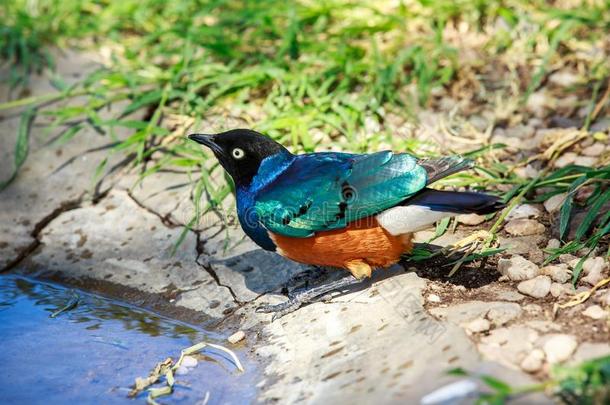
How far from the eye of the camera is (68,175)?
5.36 meters

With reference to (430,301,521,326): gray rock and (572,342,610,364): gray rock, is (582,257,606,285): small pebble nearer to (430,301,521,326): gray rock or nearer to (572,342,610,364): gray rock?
(430,301,521,326): gray rock

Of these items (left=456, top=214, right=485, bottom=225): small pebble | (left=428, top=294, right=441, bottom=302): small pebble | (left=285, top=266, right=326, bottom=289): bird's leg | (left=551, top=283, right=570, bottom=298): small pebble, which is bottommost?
(left=551, top=283, right=570, bottom=298): small pebble

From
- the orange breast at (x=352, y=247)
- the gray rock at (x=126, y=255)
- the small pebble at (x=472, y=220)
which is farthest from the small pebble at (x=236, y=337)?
the small pebble at (x=472, y=220)

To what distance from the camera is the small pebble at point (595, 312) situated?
3115 millimetres

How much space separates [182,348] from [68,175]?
80.0 inches

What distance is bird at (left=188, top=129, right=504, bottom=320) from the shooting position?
3633mm

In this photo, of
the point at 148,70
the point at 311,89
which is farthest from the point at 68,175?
the point at 311,89

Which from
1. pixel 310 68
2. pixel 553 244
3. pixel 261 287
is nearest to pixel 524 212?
pixel 553 244

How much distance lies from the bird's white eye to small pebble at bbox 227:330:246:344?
2.69ft

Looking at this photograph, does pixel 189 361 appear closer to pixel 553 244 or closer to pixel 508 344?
pixel 508 344

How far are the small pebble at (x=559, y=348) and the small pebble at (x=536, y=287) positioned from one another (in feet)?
1.93

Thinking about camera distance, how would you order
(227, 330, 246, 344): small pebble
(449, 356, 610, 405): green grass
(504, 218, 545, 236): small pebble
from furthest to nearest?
(504, 218, 545, 236): small pebble
(227, 330, 246, 344): small pebble
(449, 356, 610, 405): green grass

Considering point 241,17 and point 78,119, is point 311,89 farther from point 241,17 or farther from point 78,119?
point 78,119

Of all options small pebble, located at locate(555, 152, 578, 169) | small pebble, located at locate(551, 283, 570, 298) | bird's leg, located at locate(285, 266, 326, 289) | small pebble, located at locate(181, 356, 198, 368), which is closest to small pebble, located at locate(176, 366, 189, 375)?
small pebble, located at locate(181, 356, 198, 368)
